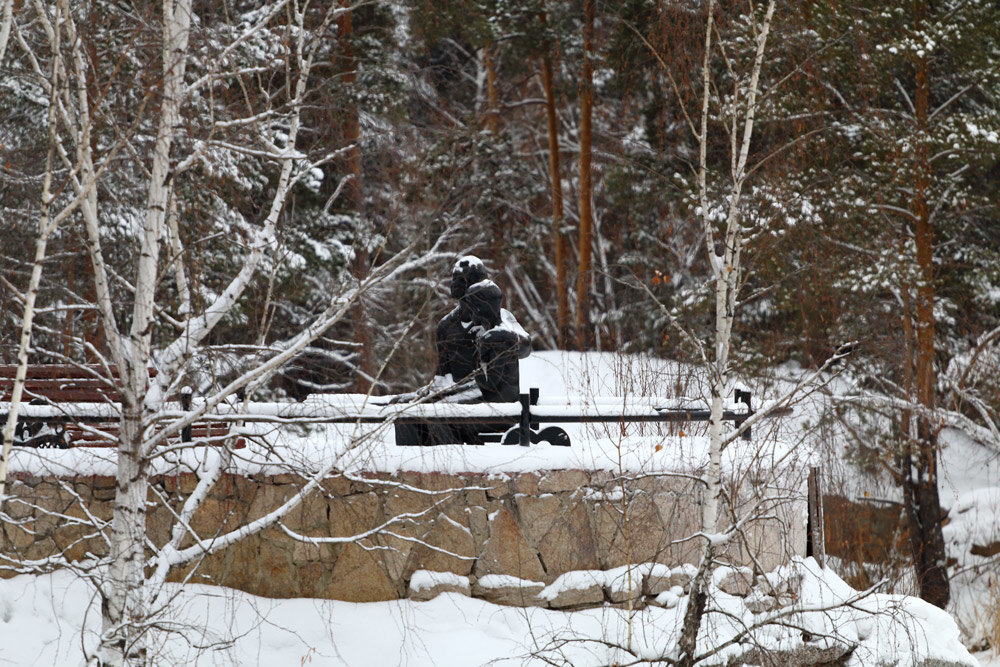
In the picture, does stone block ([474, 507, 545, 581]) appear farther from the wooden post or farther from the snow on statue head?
the wooden post

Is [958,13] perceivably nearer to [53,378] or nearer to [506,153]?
[506,153]

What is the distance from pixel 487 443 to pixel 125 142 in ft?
11.4

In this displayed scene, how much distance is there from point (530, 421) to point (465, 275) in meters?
1.22

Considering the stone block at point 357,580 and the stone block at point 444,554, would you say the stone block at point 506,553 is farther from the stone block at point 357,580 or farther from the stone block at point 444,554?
the stone block at point 357,580

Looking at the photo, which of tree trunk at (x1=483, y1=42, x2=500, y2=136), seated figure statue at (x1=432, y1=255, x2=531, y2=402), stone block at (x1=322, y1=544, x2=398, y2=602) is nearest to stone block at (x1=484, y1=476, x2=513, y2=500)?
seated figure statue at (x1=432, y1=255, x2=531, y2=402)

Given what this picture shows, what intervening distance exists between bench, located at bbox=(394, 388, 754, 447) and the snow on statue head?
0.89 m

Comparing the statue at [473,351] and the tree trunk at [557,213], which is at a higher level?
the tree trunk at [557,213]

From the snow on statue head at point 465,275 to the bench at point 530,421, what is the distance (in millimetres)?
894

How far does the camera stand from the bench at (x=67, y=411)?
5.79m

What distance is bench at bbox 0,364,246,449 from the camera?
5.79 metres

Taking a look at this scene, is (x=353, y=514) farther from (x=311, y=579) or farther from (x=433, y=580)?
(x=433, y=580)

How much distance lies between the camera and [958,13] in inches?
436

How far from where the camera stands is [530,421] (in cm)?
654

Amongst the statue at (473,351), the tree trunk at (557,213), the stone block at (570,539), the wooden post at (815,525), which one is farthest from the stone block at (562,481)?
the tree trunk at (557,213)
